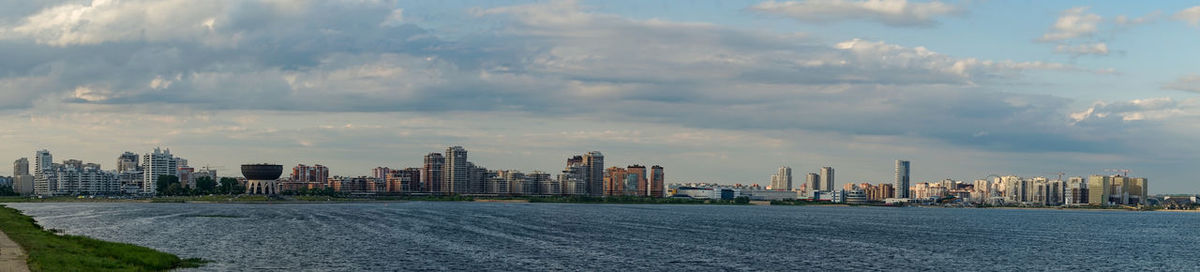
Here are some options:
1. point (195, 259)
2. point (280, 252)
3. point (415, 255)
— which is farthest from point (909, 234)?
point (195, 259)

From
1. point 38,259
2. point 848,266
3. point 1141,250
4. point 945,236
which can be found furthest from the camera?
point 945,236

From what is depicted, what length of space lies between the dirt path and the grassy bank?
551mm

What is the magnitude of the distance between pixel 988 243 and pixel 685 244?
46.9 metres

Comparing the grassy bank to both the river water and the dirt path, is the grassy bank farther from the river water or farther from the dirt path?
the river water

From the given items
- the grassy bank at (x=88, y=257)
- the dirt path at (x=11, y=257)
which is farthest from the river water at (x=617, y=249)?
the dirt path at (x=11, y=257)

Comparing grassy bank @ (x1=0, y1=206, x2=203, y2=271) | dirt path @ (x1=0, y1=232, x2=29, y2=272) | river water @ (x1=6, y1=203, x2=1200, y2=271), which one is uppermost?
dirt path @ (x1=0, y1=232, x2=29, y2=272)

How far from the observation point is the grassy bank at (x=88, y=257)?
63.8 meters

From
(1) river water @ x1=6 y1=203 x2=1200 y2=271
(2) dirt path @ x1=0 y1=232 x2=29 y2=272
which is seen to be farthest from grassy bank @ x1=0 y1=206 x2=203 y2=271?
(1) river water @ x1=6 y1=203 x2=1200 y2=271

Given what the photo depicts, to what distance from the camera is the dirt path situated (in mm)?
58406

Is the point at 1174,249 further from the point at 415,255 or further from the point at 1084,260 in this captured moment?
the point at 415,255

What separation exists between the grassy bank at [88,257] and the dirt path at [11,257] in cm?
55

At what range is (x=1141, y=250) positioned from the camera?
12606cm

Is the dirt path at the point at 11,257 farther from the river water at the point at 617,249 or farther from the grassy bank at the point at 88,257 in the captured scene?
the river water at the point at 617,249

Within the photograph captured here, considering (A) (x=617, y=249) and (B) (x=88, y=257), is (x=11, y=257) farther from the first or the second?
(A) (x=617, y=249)
